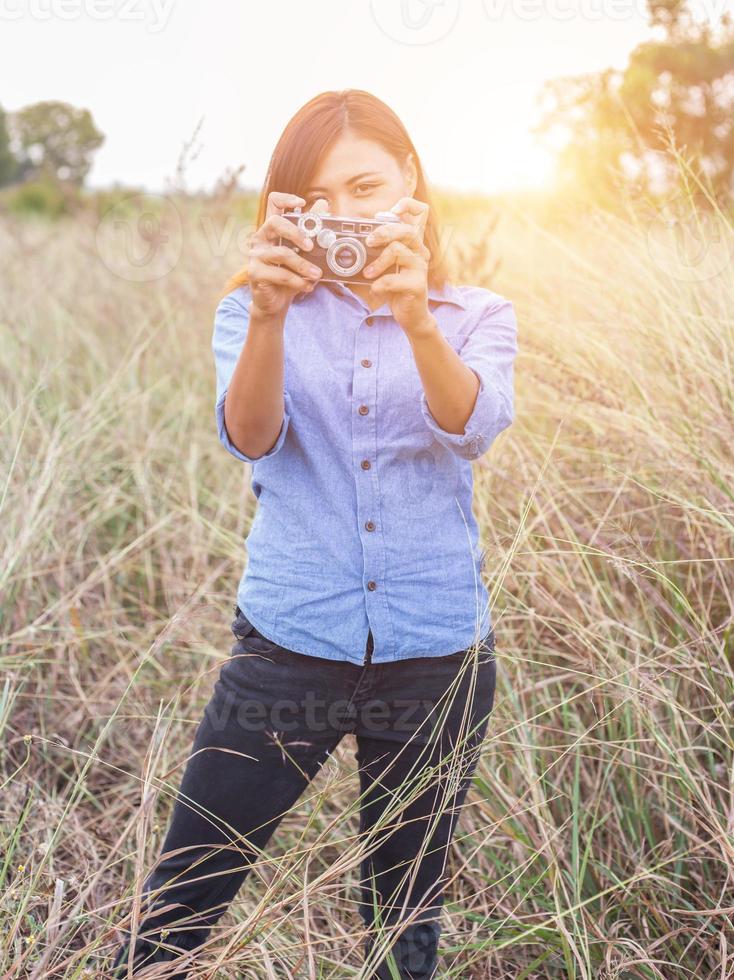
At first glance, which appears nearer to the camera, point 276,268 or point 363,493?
point 276,268

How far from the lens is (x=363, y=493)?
1311mm

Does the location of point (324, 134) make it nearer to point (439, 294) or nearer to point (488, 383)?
point (439, 294)

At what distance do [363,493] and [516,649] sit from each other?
2.45 feet

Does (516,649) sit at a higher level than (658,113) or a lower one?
lower

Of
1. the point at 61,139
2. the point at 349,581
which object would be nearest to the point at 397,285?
the point at 349,581

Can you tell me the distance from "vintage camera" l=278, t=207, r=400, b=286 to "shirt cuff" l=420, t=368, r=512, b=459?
0.70ft

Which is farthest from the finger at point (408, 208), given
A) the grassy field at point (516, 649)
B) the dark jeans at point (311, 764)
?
the dark jeans at point (311, 764)

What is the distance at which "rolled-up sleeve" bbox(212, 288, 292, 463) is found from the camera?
4.34ft

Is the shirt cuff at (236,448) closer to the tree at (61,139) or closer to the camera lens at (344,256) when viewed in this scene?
the camera lens at (344,256)

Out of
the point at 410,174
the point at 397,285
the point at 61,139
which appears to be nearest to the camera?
the point at 397,285

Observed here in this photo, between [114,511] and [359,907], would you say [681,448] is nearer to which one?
[359,907]

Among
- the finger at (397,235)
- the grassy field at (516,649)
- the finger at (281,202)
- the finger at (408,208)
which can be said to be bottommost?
the grassy field at (516,649)

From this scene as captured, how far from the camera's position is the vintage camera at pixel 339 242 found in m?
1.22

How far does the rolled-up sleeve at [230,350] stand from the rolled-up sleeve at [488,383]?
24 cm
